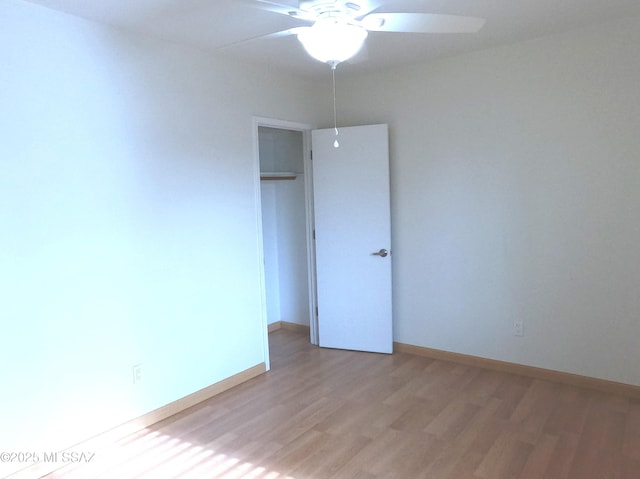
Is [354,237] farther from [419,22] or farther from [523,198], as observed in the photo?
[419,22]

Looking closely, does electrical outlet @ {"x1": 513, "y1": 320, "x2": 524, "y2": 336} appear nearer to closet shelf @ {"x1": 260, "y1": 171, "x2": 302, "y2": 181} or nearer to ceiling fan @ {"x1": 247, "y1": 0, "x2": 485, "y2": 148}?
ceiling fan @ {"x1": 247, "y1": 0, "x2": 485, "y2": 148}

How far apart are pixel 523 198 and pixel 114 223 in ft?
9.36

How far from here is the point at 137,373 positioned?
118 inches

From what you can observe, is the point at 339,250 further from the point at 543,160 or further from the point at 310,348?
the point at 543,160

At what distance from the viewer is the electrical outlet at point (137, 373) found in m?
2.99

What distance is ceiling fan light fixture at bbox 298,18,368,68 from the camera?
1905mm

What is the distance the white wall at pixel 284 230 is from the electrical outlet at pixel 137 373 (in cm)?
214

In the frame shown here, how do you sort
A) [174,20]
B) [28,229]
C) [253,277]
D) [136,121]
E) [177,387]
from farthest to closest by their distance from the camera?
[253,277] < [177,387] < [136,121] < [174,20] < [28,229]

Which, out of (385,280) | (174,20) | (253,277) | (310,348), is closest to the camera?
(174,20)

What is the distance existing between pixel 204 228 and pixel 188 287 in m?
0.44

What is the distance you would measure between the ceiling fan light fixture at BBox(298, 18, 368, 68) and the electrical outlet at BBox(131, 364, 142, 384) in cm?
221

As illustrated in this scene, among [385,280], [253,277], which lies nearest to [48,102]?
[253,277]

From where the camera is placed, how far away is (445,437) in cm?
278

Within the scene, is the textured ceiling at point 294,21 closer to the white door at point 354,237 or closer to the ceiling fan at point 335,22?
the ceiling fan at point 335,22
